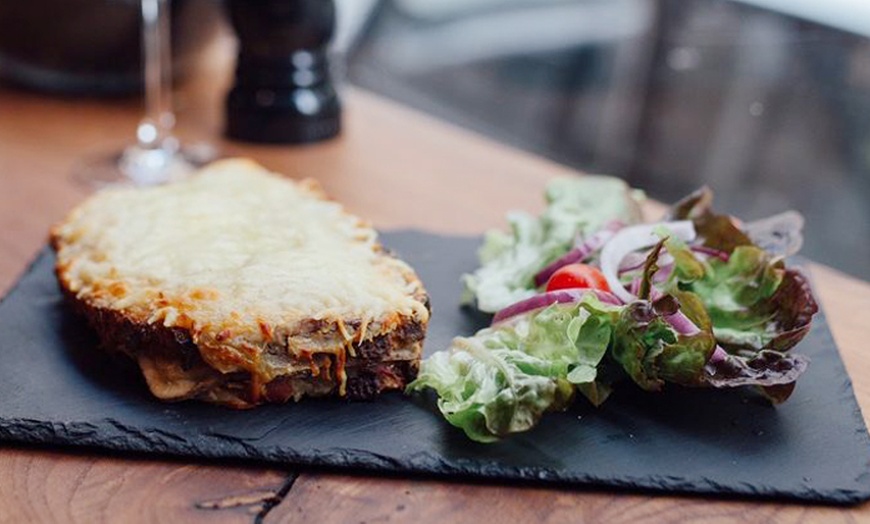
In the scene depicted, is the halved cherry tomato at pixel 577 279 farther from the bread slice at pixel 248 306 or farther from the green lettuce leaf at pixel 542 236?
the bread slice at pixel 248 306

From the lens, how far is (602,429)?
170cm

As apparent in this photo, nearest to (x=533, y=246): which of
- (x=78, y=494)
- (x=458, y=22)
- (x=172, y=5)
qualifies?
→ (x=78, y=494)

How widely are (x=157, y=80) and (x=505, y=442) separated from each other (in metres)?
1.69

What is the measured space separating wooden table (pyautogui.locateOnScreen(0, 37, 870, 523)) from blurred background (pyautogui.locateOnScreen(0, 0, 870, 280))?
0.25 meters

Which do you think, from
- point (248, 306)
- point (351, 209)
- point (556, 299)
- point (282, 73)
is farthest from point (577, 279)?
point (282, 73)

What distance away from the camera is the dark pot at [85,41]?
3062 millimetres

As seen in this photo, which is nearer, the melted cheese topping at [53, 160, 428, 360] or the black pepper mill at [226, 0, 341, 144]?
the melted cheese topping at [53, 160, 428, 360]

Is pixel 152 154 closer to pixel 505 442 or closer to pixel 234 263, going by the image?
pixel 234 263

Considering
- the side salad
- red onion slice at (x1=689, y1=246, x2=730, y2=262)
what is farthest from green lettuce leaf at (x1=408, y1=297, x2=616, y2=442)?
red onion slice at (x1=689, y1=246, x2=730, y2=262)

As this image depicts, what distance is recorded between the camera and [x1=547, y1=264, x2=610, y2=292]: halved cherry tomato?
1.87 meters

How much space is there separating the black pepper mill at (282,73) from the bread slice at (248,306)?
1.06m

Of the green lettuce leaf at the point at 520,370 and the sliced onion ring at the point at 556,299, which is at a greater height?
the sliced onion ring at the point at 556,299

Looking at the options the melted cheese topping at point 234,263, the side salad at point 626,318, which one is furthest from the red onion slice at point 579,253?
the melted cheese topping at point 234,263

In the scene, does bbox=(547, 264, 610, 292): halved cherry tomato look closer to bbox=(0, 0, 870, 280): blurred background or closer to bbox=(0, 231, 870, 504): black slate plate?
bbox=(0, 231, 870, 504): black slate plate
